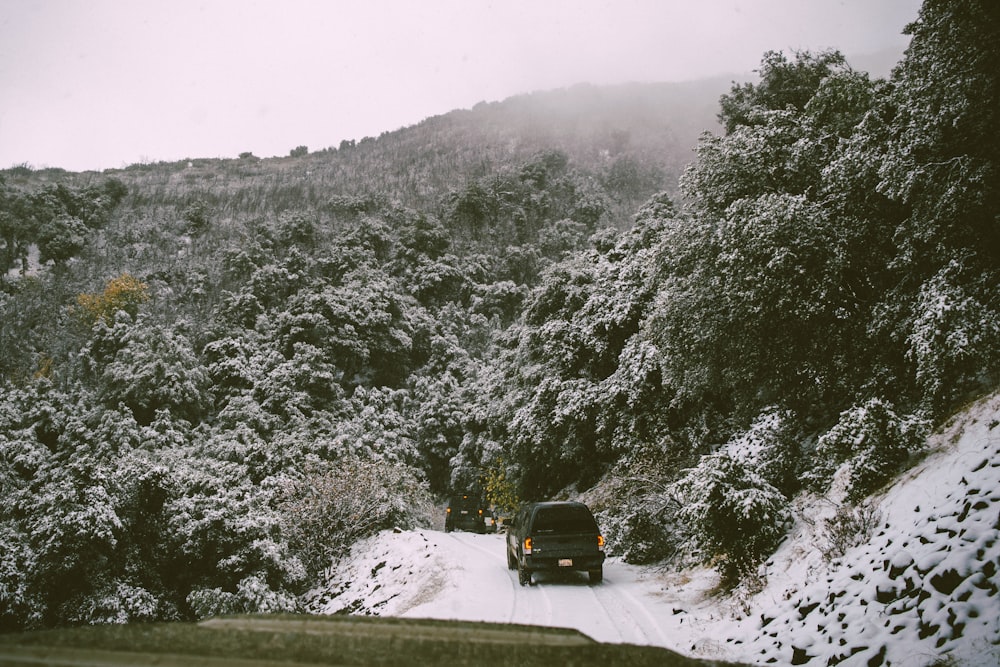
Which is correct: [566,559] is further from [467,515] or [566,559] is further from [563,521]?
[467,515]

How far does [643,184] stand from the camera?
106062 millimetres

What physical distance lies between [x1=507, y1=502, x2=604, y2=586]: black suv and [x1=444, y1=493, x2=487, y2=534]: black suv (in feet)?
61.0

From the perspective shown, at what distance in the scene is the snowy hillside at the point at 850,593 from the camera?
553 centimetres

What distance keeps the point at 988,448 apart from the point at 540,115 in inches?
6565

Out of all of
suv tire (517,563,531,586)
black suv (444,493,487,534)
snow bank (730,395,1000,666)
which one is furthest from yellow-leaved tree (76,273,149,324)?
snow bank (730,395,1000,666)

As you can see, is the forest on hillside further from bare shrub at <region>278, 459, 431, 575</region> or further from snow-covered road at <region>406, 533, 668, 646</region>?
snow-covered road at <region>406, 533, 668, 646</region>

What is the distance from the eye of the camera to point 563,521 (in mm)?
13781

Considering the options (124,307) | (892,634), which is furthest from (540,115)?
(892,634)

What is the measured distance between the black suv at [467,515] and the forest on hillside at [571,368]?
3.82ft

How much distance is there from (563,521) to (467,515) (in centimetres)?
1983

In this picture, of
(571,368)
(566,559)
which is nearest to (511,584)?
(566,559)

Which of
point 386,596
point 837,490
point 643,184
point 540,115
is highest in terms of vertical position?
point 540,115

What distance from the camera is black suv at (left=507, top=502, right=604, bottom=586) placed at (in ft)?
44.0

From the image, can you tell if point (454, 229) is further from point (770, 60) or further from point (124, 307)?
point (770, 60)
